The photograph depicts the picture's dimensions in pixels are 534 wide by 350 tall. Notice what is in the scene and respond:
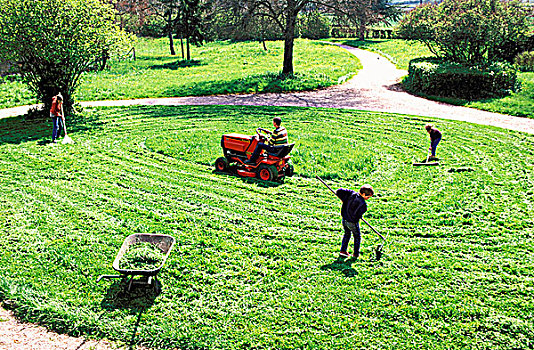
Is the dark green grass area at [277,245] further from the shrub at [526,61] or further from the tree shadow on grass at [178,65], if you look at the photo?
the tree shadow on grass at [178,65]

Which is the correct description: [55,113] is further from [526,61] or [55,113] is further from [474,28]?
[526,61]

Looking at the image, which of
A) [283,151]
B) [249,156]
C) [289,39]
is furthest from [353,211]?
[289,39]

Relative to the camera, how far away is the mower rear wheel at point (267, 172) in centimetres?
1120

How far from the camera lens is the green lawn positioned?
79.7ft

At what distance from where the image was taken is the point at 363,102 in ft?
71.7

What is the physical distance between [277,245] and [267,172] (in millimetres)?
3250

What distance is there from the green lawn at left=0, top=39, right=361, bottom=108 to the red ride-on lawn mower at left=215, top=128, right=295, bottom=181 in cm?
1316

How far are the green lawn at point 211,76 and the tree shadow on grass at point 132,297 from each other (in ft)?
58.6

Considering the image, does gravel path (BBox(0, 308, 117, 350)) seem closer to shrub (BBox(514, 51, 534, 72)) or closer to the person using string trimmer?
the person using string trimmer

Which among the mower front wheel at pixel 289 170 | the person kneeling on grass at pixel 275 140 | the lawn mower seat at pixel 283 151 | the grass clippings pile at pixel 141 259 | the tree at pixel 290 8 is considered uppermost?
the tree at pixel 290 8

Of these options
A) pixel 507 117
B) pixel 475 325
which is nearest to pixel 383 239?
pixel 475 325

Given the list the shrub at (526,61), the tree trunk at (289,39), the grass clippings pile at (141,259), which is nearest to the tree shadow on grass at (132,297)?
the grass clippings pile at (141,259)

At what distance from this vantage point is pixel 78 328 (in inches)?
247

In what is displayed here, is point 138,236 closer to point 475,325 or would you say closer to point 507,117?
point 475,325
